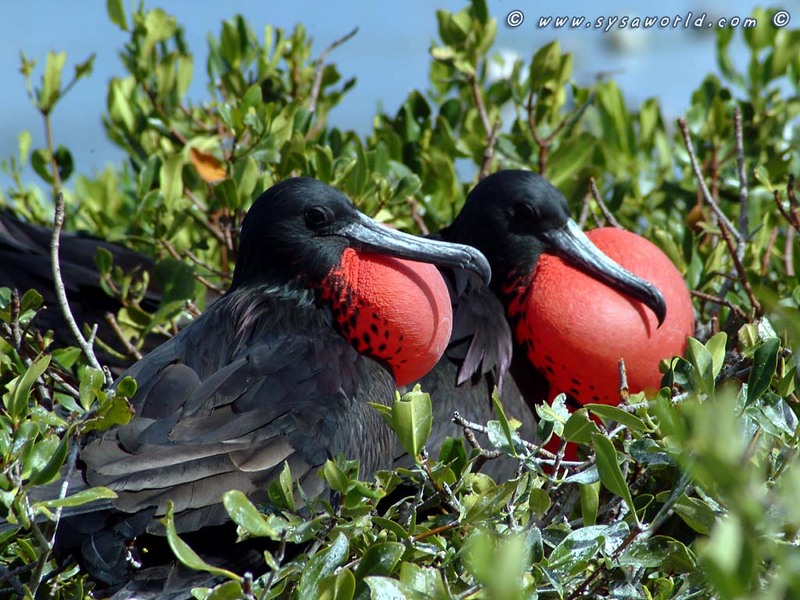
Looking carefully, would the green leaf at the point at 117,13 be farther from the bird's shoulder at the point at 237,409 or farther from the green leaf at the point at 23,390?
the green leaf at the point at 23,390

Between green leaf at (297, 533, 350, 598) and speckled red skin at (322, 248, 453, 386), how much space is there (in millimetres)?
838

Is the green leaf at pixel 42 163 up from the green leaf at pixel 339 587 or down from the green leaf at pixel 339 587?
up

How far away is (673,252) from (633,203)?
509mm

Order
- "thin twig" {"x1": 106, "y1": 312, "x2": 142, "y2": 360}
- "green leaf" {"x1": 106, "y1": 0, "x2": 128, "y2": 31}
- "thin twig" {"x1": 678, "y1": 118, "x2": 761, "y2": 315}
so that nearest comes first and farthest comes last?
"thin twig" {"x1": 678, "y1": 118, "x2": 761, "y2": 315}
"thin twig" {"x1": 106, "y1": 312, "x2": 142, "y2": 360}
"green leaf" {"x1": 106, "y1": 0, "x2": 128, "y2": 31}

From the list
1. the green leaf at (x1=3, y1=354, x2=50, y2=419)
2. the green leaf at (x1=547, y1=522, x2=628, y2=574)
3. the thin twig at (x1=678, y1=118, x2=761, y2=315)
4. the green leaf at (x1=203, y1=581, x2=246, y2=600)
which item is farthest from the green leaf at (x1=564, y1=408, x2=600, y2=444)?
the thin twig at (x1=678, y1=118, x2=761, y2=315)

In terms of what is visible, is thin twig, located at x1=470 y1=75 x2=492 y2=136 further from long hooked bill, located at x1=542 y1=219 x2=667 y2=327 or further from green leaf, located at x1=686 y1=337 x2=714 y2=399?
green leaf, located at x1=686 y1=337 x2=714 y2=399

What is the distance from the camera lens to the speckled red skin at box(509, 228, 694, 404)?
7.75 feet

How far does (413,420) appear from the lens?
1398 mm

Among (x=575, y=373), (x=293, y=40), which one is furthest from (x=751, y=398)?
(x=293, y=40)

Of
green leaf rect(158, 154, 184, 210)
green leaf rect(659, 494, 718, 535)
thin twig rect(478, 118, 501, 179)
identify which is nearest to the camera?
green leaf rect(659, 494, 718, 535)

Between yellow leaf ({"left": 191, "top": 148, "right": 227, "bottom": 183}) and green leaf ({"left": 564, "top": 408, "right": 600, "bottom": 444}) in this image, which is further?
yellow leaf ({"left": 191, "top": 148, "right": 227, "bottom": 183})

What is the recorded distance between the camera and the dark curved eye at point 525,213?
253 centimetres

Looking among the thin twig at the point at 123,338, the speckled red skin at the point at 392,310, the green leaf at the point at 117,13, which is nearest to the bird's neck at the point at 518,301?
the speckled red skin at the point at 392,310

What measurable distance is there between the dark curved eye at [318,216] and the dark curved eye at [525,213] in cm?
53
